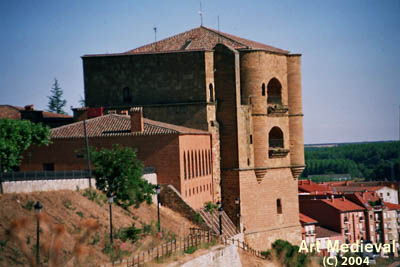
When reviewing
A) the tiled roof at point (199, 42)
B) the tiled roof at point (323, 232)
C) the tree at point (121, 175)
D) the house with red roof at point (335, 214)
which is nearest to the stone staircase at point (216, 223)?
the tree at point (121, 175)

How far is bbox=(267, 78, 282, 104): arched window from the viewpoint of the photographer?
54.6 m

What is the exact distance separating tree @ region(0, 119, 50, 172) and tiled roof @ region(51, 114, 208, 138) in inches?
60.9

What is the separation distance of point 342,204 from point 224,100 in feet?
165

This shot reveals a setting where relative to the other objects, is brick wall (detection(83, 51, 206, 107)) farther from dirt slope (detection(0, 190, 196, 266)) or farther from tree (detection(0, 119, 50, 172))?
dirt slope (detection(0, 190, 196, 266))

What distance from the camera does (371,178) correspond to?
19325 centimetres

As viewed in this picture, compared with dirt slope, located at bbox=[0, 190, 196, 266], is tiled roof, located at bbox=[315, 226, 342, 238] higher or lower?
lower

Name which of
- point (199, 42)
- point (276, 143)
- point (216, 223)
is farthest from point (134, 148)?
point (276, 143)

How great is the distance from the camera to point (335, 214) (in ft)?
309

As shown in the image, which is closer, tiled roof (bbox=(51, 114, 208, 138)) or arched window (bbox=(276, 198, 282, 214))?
tiled roof (bbox=(51, 114, 208, 138))

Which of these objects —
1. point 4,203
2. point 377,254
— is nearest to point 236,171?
point 4,203

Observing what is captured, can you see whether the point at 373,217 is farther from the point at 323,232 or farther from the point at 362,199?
the point at 323,232

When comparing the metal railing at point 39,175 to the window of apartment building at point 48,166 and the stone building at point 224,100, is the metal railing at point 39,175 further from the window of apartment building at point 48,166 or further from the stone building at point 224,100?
the stone building at point 224,100

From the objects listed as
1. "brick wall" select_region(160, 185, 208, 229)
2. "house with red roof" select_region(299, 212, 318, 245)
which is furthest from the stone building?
"house with red roof" select_region(299, 212, 318, 245)

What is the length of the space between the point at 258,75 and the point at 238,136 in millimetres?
4181
